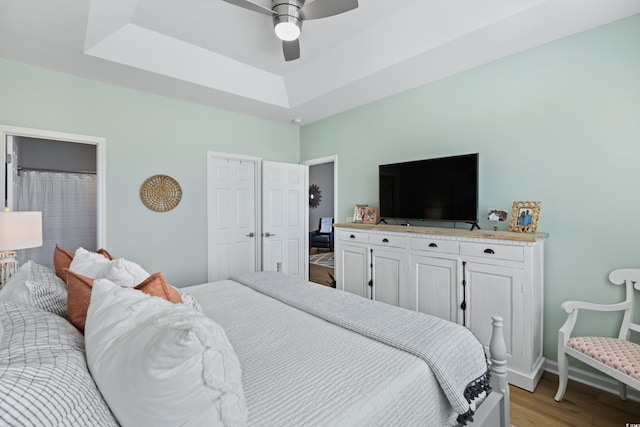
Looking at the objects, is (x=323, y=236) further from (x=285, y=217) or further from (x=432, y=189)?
(x=432, y=189)

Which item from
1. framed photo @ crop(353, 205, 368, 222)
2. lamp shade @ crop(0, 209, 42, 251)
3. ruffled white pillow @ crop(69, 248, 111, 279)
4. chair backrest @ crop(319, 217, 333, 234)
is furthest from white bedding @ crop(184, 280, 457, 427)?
chair backrest @ crop(319, 217, 333, 234)

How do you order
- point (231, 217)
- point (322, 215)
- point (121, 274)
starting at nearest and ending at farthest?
1. point (121, 274)
2. point (231, 217)
3. point (322, 215)

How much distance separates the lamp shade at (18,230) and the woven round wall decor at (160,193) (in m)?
Answer: 1.48

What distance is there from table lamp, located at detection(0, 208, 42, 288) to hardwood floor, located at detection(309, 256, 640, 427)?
10.6 ft

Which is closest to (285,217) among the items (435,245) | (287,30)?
(435,245)

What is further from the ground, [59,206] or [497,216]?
[59,206]

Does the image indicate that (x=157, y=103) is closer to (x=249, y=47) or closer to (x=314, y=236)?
(x=249, y=47)

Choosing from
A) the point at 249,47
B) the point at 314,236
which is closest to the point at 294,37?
the point at 249,47

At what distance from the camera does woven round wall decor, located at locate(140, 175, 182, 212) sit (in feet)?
11.2

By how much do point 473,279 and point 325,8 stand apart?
2333 mm

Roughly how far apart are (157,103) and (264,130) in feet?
4.69

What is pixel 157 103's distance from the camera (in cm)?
348

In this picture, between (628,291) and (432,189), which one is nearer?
(628,291)

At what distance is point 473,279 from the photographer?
2.43m
